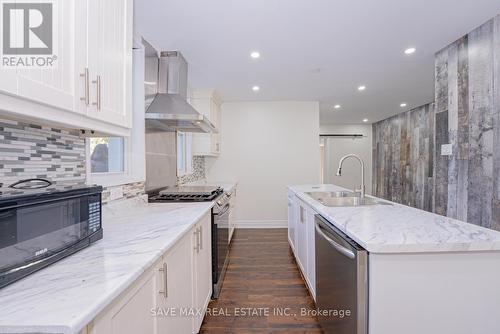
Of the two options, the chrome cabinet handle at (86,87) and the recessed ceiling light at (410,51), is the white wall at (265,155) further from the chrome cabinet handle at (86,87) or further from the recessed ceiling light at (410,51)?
the chrome cabinet handle at (86,87)

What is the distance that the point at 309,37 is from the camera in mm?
2490

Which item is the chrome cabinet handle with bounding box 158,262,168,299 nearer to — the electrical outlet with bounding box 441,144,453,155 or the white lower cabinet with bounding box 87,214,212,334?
the white lower cabinet with bounding box 87,214,212,334

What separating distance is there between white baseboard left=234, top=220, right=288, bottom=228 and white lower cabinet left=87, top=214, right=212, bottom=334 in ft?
9.69

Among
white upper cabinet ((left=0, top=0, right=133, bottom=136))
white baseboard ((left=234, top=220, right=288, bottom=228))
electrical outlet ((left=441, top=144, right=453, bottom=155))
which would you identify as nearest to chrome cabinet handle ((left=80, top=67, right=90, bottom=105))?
white upper cabinet ((left=0, top=0, right=133, bottom=136))

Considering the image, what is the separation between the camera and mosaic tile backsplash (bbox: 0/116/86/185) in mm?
1067

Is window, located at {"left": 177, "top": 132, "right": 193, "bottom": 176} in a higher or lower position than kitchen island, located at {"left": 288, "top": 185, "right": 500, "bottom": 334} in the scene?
higher

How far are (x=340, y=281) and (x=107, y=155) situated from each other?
1.86 metres

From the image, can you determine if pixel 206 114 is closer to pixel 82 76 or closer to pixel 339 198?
pixel 339 198

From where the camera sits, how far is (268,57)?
2932 mm

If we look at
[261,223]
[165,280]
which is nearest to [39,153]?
[165,280]

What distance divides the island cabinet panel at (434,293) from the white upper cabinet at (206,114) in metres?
3.51

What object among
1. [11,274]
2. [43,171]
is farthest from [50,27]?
[11,274]

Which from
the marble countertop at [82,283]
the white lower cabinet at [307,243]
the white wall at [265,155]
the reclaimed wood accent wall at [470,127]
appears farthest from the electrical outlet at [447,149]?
the marble countertop at [82,283]

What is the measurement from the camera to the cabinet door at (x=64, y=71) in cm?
81
